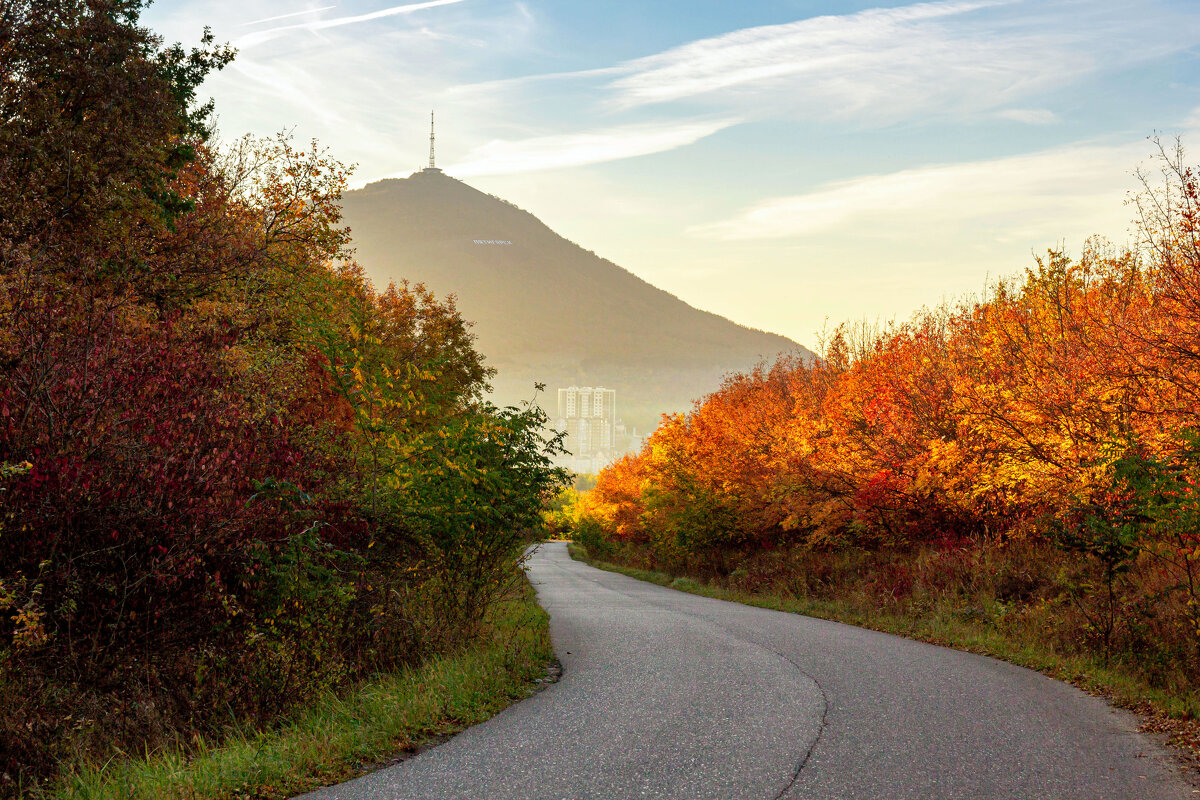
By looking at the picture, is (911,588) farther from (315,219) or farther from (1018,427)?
(315,219)

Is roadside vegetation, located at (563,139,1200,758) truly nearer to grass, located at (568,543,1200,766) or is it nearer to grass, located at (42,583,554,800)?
grass, located at (568,543,1200,766)

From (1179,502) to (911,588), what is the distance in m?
11.4

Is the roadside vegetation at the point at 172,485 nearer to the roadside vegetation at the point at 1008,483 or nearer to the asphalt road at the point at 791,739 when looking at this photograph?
the asphalt road at the point at 791,739

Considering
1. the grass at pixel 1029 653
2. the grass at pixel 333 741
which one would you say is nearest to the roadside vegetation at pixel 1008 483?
the grass at pixel 1029 653

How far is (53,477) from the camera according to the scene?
8.01 metres

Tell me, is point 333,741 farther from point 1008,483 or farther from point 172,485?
point 1008,483

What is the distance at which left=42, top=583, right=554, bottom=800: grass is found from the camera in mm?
6074

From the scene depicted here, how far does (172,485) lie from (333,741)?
3.21m

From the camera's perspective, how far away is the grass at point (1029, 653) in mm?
8633

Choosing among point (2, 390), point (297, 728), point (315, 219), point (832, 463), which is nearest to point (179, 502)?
point (2, 390)

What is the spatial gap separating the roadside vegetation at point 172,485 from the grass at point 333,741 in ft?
0.32

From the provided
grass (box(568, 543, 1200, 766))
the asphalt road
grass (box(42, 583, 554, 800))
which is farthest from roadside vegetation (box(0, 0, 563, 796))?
grass (box(568, 543, 1200, 766))

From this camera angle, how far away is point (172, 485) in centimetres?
845

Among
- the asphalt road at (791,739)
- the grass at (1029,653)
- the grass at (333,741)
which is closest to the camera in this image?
the grass at (333,741)
